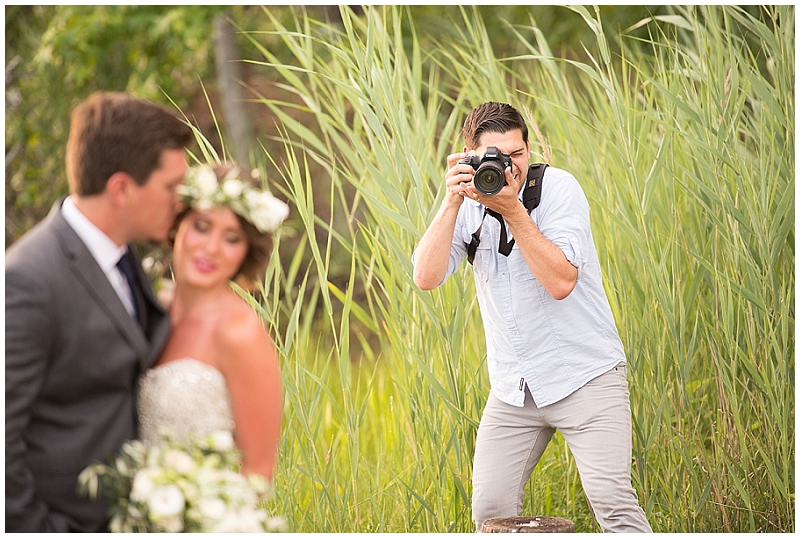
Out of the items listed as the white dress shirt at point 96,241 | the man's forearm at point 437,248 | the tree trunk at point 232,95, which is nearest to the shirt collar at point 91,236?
the white dress shirt at point 96,241

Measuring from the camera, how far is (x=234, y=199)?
1649 mm

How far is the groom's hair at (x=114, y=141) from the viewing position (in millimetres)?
1506

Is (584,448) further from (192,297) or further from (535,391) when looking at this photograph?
(192,297)

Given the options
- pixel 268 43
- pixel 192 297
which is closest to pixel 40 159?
pixel 268 43

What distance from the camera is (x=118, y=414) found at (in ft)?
5.01

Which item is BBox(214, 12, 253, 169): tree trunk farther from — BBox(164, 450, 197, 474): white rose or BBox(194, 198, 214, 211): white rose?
BBox(164, 450, 197, 474): white rose

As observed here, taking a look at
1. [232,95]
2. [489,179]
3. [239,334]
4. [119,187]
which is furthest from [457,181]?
[232,95]

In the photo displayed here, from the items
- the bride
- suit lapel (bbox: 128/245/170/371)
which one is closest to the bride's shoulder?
the bride

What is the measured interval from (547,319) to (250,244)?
32.6 inches

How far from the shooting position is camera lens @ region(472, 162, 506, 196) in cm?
196

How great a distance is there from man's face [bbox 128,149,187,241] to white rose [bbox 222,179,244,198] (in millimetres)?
94

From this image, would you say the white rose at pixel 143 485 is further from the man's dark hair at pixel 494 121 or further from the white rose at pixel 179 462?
the man's dark hair at pixel 494 121

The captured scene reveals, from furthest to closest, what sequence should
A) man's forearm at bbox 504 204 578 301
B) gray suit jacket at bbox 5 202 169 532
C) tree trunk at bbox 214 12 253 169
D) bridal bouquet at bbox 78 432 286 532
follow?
tree trunk at bbox 214 12 253 169
man's forearm at bbox 504 204 578 301
bridal bouquet at bbox 78 432 286 532
gray suit jacket at bbox 5 202 169 532

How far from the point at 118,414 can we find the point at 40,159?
5429 mm
